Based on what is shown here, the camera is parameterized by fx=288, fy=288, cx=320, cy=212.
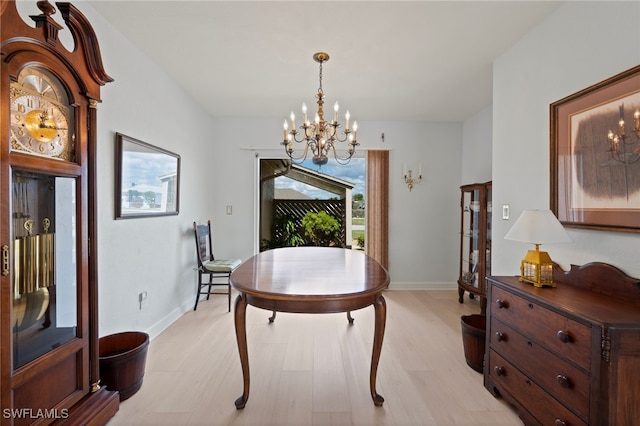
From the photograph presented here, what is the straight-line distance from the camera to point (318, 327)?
2918 millimetres

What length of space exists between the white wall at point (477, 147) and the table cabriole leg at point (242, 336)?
344 centimetres

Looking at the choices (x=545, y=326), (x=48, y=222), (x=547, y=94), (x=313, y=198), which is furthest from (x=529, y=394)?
(x=313, y=198)

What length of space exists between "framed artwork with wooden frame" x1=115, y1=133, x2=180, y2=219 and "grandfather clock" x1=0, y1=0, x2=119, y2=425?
0.75m

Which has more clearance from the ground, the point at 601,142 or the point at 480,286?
the point at 601,142

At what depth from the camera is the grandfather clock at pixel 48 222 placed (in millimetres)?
1119

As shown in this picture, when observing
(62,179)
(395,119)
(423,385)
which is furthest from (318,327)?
(395,119)

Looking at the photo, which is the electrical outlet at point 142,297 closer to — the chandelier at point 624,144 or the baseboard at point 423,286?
the baseboard at point 423,286

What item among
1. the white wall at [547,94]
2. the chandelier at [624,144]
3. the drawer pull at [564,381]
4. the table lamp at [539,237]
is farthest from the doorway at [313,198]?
the drawer pull at [564,381]

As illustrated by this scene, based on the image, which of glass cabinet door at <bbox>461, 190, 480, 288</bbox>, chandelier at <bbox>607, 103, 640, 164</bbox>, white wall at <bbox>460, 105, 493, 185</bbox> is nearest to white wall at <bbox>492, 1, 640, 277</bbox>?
chandelier at <bbox>607, 103, 640, 164</bbox>

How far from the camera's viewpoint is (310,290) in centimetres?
150

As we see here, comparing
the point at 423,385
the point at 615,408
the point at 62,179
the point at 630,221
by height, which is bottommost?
the point at 423,385

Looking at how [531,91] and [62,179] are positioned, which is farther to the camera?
[531,91]

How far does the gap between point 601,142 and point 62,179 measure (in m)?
2.81

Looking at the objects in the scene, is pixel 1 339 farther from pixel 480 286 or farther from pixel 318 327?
pixel 480 286
